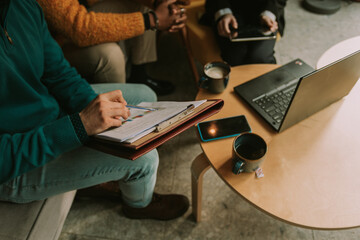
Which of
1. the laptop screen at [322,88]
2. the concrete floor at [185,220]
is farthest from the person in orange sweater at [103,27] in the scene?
the laptop screen at [322,88]

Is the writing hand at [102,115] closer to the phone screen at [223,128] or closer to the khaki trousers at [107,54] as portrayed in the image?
the phone screen at [223,128]

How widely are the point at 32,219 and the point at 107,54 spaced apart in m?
0.77

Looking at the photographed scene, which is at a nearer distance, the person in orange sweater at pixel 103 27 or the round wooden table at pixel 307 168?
the round wooden table at pixel 307 168

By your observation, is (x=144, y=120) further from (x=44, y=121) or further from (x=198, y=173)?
(x=44, y=121)

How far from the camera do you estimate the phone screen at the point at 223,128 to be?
3.08ft

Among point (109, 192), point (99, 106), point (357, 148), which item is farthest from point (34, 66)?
point (357, 148)

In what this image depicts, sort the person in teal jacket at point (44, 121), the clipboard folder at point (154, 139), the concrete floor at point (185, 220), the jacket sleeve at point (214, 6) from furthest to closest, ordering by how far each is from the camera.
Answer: the jacket sleeve at point (214, 6) < the concrete floor at point (185, 220) < the person in teal jacket at point (44, 121) < the clipboard folder at point (154, 139)

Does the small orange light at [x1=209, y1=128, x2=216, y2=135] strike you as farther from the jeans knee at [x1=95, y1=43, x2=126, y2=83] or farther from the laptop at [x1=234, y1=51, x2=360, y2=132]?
the jeans knee at [x1=95, y1=43, x2=126, y2=83]

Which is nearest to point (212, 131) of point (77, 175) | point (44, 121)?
point (77, 175)

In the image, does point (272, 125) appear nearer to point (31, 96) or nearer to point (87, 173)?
point (87, 173)

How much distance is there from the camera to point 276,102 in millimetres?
999

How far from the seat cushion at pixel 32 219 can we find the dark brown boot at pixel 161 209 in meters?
0.38

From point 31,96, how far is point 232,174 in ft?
2.35

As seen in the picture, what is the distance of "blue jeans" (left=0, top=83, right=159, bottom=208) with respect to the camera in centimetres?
86
